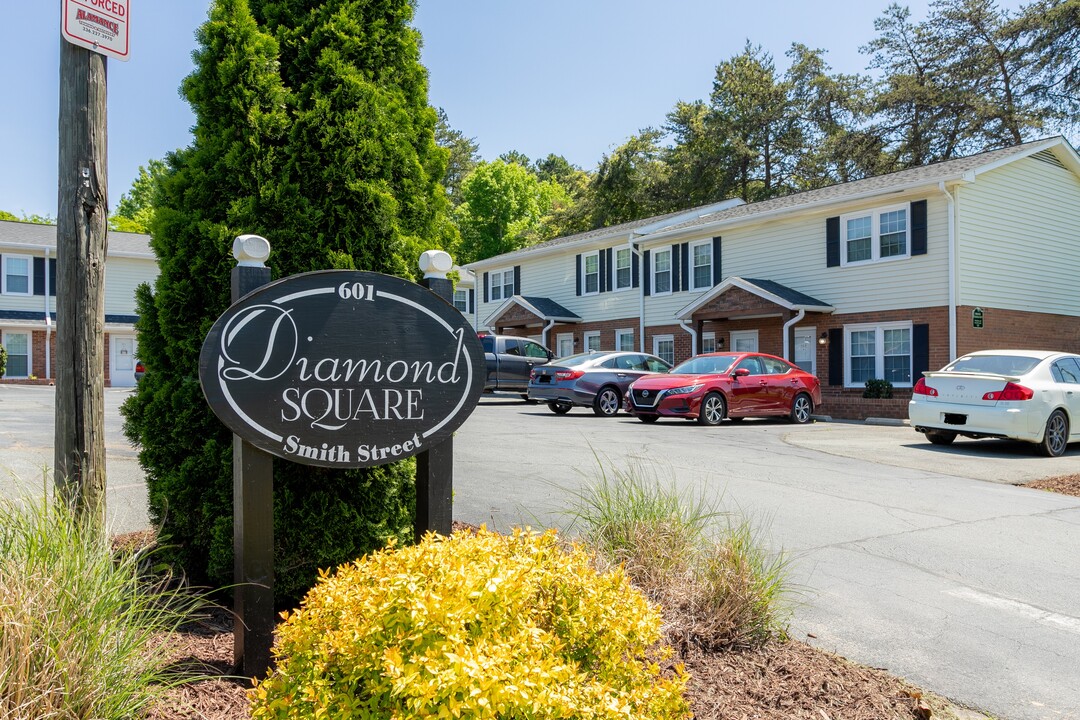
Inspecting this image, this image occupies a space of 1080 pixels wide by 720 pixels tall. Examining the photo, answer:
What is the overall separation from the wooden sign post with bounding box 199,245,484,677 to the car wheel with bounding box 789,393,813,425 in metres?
14.7

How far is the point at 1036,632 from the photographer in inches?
155

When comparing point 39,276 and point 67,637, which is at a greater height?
point 39,276

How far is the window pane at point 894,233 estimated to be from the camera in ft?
61.7

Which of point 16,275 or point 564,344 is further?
point 16,275

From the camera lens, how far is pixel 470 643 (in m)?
1.80

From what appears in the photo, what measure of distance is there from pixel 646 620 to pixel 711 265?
2291 cm

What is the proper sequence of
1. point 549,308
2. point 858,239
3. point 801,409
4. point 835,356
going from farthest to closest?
1. point 549,308
2. point 835,356
3. point 858,239
4. point 801,409

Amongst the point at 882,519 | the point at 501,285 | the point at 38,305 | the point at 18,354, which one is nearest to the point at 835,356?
the point at 882,519

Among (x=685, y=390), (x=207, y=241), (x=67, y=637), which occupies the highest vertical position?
(x=207, y=241)

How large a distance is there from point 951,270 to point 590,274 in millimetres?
13568

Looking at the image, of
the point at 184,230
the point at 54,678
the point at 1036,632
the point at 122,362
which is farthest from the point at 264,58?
the point at 122,362

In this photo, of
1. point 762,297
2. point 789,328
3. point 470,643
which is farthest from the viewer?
point 789,328

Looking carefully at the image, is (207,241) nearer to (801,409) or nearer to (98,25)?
(98,25)

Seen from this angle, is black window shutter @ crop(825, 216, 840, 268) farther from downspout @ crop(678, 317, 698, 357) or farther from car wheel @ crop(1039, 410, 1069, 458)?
car wheel @ crop(1039, 410, 1069, 458)
